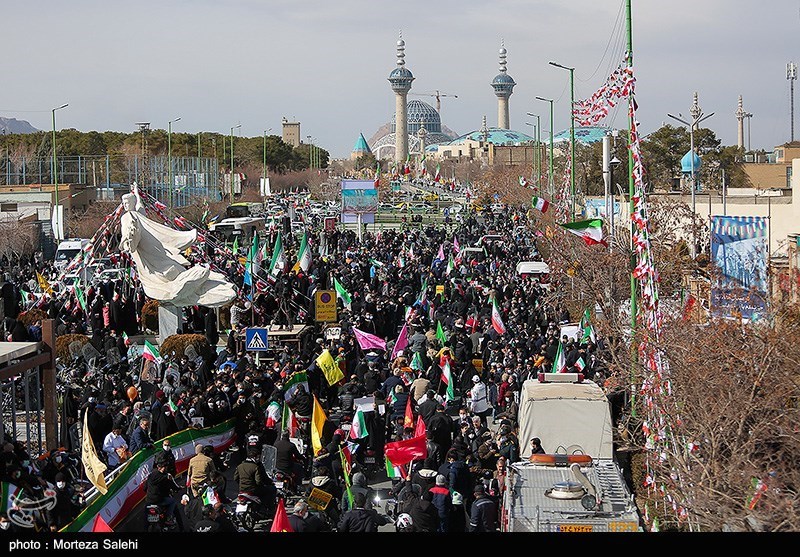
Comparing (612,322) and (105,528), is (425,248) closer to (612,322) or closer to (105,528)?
(612,322)

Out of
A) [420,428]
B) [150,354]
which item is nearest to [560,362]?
[420,428]

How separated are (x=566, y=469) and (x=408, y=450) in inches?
86.8

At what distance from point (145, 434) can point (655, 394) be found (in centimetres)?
554

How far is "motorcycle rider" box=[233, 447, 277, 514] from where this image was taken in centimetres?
1202

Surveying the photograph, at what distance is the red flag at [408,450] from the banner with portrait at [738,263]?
401cm

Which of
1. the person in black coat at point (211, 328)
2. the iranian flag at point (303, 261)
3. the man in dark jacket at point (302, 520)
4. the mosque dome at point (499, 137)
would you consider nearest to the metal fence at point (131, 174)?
the iranian flag at point (303, 261)

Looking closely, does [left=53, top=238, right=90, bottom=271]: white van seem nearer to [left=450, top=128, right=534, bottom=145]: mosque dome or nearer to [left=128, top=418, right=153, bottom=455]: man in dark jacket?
[left=128, top=418, right=153, bottom=455]: man in dark jacket

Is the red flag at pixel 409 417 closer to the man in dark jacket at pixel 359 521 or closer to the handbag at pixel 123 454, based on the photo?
the handbag at pixel 123 454

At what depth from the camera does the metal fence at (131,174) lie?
6944cm

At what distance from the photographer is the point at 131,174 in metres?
71.2

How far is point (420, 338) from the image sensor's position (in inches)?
845

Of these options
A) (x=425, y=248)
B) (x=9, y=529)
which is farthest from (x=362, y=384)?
(x=425, y=248)

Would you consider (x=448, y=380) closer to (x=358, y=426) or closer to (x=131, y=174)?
(x=358, y=426)

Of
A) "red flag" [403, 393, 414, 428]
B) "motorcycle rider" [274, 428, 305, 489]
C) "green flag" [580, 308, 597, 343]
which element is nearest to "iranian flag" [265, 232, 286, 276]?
"green flag" [580, 308, 597, 343]
